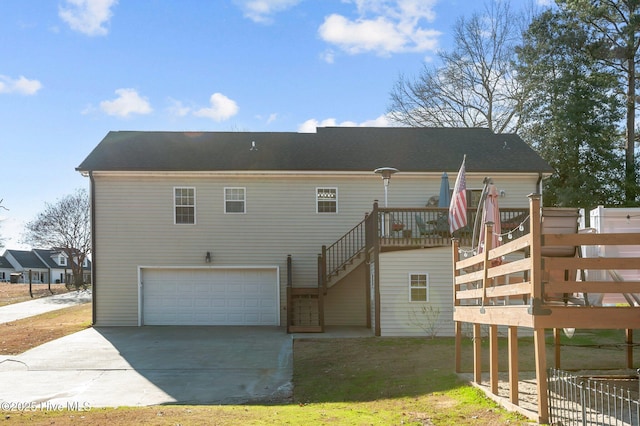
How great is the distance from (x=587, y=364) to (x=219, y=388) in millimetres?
7027

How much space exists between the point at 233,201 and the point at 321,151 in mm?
3673

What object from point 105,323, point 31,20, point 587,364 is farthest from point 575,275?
point 105,323

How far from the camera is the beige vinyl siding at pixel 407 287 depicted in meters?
18.4

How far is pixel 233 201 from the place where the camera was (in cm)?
2184

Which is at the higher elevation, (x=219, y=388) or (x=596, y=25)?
(x=596, y=25)

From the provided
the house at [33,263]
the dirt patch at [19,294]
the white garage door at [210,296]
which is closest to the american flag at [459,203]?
the white garage door at [210,296]

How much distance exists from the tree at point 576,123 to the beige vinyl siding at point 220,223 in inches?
344

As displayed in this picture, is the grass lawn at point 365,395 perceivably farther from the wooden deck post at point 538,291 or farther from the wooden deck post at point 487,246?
the wooden deck post at point 487,246

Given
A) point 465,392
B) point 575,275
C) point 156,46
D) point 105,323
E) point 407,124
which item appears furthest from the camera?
point 407,124

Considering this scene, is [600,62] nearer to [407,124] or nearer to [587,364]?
[407,124]

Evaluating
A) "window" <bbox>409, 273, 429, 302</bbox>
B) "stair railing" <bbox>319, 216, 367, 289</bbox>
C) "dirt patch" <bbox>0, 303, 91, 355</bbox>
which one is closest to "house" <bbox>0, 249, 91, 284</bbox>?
"dirt patch" <bbox>0, 303, 91, 355</bbox>

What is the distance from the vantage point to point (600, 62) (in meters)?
31.5

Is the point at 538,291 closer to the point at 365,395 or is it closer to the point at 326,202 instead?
the point at 365,395

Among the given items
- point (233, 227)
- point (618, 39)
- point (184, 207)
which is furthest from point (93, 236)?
point (618, 39)
